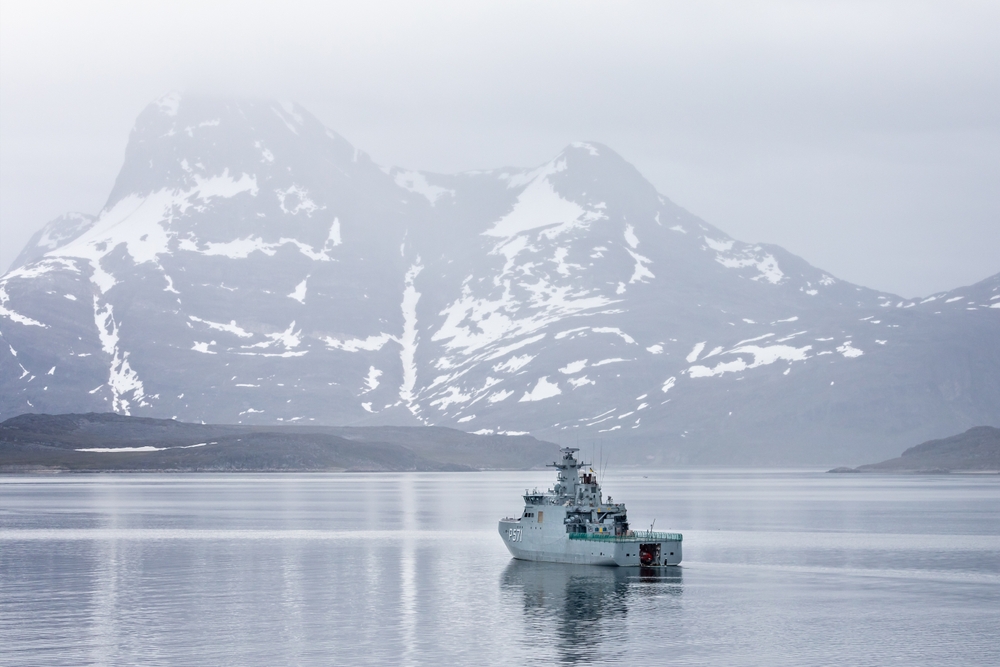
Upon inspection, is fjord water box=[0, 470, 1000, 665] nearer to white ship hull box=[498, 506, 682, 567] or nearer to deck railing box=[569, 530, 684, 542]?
white ship hull box=[498, 506, 682, 567]

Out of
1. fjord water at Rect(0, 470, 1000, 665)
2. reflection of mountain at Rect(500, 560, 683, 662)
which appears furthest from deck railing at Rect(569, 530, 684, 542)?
fjord water at Rect(0, 470, 1000, 665)

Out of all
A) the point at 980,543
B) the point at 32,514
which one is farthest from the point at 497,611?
the point at 32,514

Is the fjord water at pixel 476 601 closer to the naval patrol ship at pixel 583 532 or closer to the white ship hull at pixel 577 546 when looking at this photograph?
the white ship hull at pixel 577 546

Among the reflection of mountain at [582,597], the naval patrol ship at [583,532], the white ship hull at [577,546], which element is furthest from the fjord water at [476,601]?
the naval patrol ship at [583,532]

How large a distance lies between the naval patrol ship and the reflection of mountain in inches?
37.7

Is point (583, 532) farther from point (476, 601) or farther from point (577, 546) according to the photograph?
point (476, 601)

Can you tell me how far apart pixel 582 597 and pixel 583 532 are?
18.8 meters

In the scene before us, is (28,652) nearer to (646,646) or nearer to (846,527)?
(646,646)

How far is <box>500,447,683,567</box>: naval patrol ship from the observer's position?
110 meters

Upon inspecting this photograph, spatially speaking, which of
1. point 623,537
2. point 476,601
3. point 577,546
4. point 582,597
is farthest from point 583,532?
point 476,601

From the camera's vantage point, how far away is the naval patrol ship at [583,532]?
11031 centimetres

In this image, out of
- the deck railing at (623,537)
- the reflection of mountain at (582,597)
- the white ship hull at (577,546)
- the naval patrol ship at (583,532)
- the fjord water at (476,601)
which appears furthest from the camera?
the naval patrol ship at (583,532)

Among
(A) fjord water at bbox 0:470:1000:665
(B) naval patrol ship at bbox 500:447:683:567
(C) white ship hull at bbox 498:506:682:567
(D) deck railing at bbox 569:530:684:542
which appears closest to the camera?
(A) fjord water at bbox 0:470:1000:665

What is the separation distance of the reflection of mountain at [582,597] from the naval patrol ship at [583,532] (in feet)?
3.14
